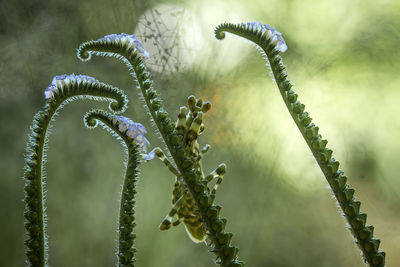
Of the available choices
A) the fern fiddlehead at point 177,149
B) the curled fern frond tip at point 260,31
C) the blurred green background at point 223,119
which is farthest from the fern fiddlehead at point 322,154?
the blurred green background at point 223,119

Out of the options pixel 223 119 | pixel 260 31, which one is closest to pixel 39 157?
pixel 260 31

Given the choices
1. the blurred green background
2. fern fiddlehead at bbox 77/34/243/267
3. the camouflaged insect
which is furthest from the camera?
the blurred green background

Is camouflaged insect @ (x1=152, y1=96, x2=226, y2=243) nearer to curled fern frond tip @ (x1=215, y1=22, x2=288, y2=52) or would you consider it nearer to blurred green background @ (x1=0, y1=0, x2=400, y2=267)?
curled fern frond tip @ (x1=215, y1=22, x2=288, y2=52)

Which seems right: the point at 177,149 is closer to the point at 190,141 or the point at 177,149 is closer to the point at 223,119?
the point at 190,141

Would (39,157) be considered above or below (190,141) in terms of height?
below

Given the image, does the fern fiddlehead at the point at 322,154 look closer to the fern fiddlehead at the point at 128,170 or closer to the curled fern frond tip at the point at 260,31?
the curled fern frond tip at the point at 260,31

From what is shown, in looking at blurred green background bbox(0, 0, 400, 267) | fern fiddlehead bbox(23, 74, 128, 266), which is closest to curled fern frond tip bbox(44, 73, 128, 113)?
fern fiddlehead bbox(23, 74, 128, 266)
